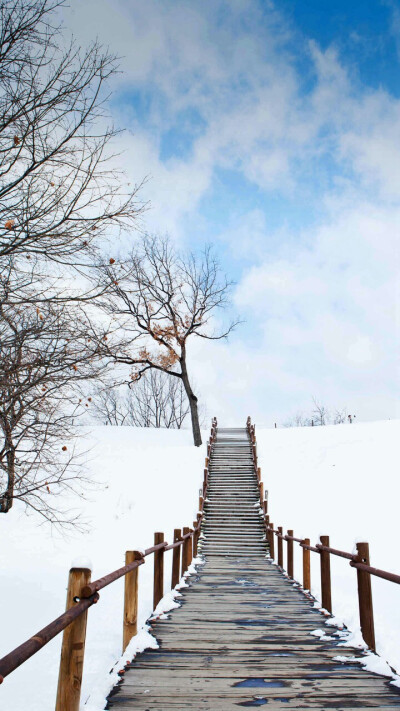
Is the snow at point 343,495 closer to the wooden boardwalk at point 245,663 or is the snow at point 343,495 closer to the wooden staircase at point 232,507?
the wooden staircase at point 232,507

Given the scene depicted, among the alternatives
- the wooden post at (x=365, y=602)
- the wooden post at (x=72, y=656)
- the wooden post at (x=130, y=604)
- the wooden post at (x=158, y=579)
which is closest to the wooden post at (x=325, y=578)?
the wooden post at (x=365, y=602)

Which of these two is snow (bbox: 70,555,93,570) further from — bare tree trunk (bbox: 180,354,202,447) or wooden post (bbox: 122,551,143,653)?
bare tree trunk (bbox: 180,354,202,447)

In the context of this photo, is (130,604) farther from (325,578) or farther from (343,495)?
(343,495)

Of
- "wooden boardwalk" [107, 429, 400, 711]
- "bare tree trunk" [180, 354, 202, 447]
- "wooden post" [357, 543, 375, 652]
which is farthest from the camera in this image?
"bare tree trunk" [180, 354, 202, 447]

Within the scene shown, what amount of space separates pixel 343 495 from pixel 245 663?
1443 centimetres

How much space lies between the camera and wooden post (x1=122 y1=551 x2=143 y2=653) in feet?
14.0

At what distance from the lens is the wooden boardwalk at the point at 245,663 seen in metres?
2.89

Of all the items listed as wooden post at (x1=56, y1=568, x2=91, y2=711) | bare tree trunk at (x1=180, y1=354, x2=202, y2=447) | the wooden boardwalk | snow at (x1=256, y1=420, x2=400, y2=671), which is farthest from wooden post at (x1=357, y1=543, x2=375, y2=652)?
bare tree trunk at (x1=180, y1=354, x2=202, y2=447)

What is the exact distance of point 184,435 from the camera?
2827 centimetres

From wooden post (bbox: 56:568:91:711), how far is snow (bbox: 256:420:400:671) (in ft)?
17.9

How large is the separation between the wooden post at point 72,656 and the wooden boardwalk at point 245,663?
0.34 meters

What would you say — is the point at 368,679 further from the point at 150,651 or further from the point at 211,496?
the point at 211,496

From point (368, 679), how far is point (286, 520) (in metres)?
13.2

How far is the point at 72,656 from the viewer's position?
264 cm
